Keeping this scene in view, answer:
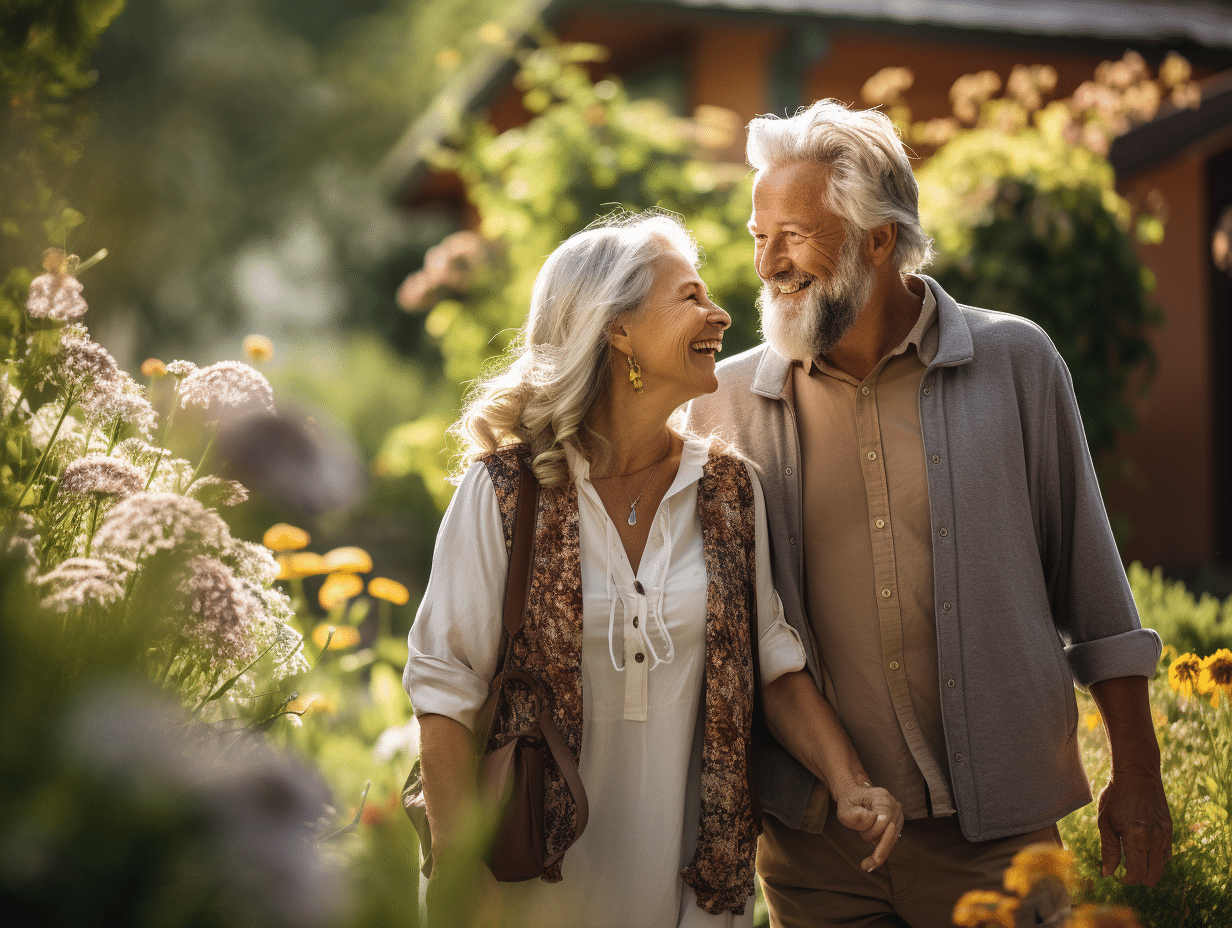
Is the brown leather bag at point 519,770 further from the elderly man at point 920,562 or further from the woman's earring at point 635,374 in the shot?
the elderly man at point 920,562

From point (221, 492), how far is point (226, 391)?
1.02 feet

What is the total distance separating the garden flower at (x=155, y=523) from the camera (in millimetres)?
1377

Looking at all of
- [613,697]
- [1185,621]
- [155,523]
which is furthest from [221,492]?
[1185,621]

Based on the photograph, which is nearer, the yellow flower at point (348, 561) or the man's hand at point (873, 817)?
the man's hand at point (873, 817)

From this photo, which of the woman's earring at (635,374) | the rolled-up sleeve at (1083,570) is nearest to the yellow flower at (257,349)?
the woman's earring at (635,374)

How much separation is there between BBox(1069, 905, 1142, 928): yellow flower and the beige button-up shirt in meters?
1.15

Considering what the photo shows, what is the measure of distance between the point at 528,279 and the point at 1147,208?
159 inches

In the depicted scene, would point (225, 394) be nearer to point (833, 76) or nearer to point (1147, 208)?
point (1147, 208)

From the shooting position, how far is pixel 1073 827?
274cm

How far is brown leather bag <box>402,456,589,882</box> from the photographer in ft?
6.93

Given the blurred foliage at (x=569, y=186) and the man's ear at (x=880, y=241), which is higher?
the blurred foliage at (x=569, y=186)

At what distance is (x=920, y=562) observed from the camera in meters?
2.47

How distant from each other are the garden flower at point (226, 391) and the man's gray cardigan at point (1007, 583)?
126 centimetres

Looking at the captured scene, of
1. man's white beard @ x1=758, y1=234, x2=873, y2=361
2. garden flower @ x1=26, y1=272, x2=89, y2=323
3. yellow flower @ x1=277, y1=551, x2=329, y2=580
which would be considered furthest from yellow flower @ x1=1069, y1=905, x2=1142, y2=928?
yellow flower @ x1=277, y1=551, x2=329, y2=580
